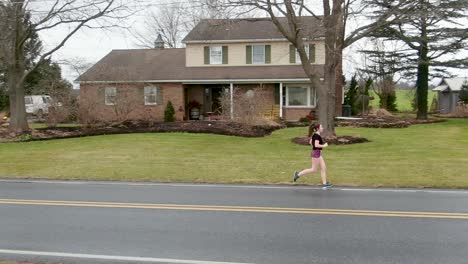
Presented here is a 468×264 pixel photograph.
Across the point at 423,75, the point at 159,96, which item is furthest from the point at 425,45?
the point at 159,96

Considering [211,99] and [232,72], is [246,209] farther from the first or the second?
[211,99]

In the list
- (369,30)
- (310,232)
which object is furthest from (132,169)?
(369,30)

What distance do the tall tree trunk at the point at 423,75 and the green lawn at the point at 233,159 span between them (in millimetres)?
10728

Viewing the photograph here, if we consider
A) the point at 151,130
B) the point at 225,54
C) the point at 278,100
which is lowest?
the point at 151,130

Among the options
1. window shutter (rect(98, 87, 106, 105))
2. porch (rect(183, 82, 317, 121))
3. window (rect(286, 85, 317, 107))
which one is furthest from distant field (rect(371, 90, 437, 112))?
window shutter (rect(98, 87, 106, 105))

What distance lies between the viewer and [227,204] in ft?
31.4

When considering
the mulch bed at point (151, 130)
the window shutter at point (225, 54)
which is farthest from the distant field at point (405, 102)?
the mulch bed at point (151, 130)

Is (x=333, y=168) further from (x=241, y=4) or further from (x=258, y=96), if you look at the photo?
(x=258, y=96)

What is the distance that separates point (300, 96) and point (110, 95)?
1243 cm

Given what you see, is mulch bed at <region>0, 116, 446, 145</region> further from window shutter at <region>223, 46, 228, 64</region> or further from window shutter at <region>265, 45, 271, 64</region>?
window shutter at <region>223, 46, 228, 64</region>

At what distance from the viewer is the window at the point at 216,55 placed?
33.5 metres

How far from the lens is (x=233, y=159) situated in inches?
632

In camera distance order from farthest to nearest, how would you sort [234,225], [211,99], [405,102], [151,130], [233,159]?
[405,102] < [211,99] < [151,130] < [233,159] < [234,225]

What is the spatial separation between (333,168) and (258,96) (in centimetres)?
1206
